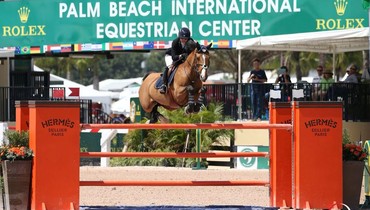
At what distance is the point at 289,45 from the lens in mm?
27266

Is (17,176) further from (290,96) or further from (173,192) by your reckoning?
(290,96)

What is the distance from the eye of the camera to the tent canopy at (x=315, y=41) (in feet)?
77.9

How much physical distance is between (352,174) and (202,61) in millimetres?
3240

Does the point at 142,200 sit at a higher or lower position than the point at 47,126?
lower

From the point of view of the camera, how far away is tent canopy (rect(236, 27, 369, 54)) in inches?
934

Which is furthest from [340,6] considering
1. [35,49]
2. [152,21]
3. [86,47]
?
[35,49]

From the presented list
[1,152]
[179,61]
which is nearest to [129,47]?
[179,61]

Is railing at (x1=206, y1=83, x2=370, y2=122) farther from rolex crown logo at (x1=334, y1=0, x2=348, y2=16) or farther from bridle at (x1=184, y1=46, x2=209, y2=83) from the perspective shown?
bridle at (x1=184, y1=46, x2=209, y2=83)

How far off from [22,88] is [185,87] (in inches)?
625

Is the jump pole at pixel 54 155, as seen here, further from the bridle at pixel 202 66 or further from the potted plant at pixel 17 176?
the bridle at pixel 202 66

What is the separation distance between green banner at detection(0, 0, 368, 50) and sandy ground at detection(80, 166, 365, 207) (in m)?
9.14

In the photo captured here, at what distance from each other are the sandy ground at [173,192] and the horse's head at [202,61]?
2.12 m

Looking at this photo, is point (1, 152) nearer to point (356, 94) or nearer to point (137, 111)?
point (356, 94)

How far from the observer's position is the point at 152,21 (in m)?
32.1
